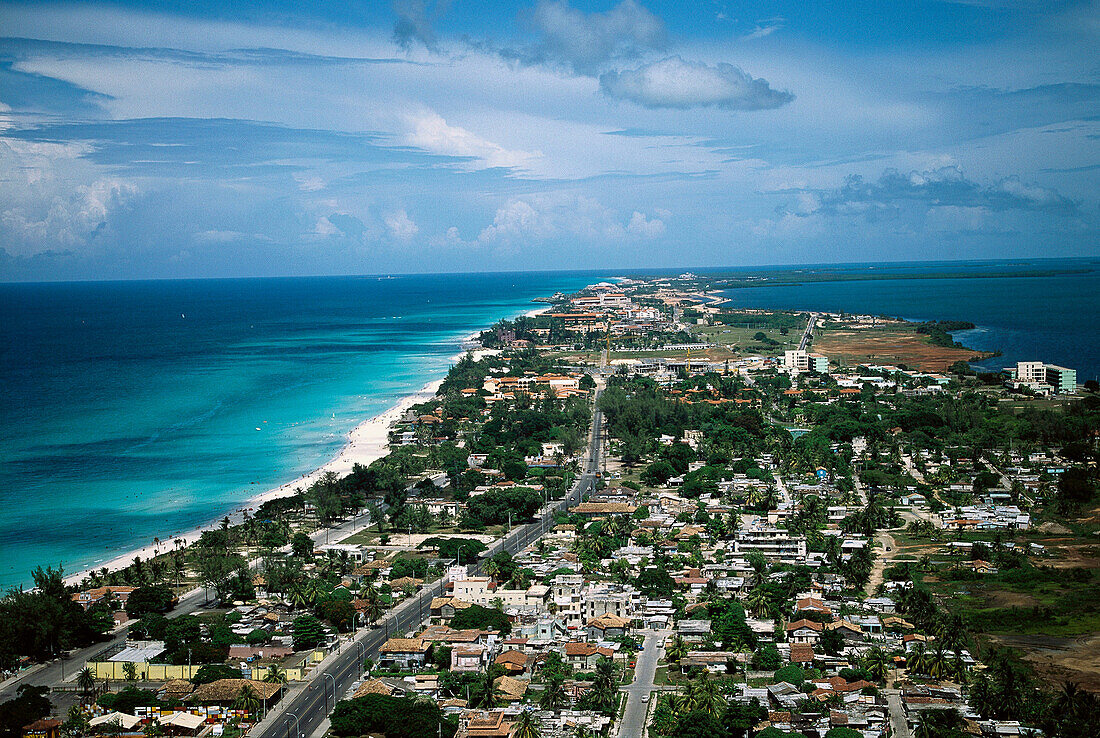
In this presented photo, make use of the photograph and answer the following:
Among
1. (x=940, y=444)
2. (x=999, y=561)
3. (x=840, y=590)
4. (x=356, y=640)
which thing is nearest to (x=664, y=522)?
(x=840, y=590)

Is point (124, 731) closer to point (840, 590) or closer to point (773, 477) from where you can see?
point (840, 590)

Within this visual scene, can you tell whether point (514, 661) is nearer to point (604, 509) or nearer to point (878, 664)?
point (878, 664)

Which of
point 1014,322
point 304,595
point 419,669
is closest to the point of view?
point 419,669

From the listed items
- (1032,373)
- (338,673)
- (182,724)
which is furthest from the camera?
(1032,373)

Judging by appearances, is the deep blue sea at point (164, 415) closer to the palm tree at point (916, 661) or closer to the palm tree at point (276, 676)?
the palm tree at point (276, 676)

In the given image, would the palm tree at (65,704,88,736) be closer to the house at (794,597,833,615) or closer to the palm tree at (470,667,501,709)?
the palm tree at (470,667,501,709)

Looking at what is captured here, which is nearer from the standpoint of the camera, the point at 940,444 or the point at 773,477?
the point at 773,477

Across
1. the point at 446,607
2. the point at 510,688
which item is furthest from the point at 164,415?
the point at 510,688
